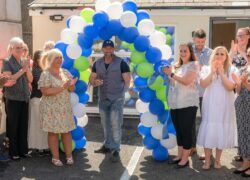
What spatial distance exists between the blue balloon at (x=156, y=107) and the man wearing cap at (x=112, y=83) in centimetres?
49

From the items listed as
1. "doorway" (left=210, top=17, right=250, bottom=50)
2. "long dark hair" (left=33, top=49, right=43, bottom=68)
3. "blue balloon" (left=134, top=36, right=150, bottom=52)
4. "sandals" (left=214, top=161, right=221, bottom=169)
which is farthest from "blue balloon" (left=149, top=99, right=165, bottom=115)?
"doorway" (left=210, top=17, right=250, bottom=50)

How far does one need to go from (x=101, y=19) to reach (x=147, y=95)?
1.30 m

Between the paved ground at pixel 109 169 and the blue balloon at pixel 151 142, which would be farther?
the blue balloon at pixel 151 142

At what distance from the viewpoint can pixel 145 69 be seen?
5.29 m

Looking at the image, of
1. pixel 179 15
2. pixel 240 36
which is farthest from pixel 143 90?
pixel 179 15

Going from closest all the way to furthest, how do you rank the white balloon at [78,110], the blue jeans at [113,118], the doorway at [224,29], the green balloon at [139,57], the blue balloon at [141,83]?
the green balloon at [139,57], the blue balloon at [141,83], the blue jeans at [113,118], the white balloon at [78,110], the doorway at [224,29]

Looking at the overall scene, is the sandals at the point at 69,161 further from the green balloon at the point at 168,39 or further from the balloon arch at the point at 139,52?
the green balloon at the point at 168,39

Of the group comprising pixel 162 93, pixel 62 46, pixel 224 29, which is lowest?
pixel 162 93

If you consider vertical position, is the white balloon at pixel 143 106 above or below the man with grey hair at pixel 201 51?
below

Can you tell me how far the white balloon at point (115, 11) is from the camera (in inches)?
208

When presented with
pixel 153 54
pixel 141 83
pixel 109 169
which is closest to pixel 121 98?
pixel 141 83

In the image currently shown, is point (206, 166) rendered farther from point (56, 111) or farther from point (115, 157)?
point (56, 111)

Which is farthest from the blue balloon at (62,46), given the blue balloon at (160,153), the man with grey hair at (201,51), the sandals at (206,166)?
the sandals at (206,166)

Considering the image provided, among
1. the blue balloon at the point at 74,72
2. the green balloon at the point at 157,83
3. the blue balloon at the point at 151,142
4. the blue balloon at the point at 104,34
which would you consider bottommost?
the blue balloon at the point at 151,142
